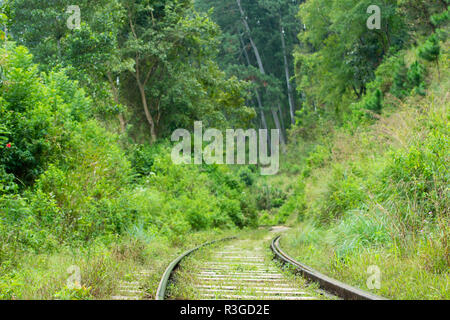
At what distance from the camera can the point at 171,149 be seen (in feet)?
72.6

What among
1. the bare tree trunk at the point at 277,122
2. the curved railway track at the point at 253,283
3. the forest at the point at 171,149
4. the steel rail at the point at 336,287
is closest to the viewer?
the steel rail at the point at 336,287

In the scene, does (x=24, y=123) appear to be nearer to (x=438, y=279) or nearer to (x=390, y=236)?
(x=390, y=236)

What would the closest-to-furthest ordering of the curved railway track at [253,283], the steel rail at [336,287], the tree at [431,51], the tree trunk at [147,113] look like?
the steel rail at [336,287] → the curved railway track at [253,283] → the tree at [431,51] → the tree trunk at [147,113]

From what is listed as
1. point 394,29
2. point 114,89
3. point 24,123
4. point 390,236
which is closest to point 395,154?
point 390,236

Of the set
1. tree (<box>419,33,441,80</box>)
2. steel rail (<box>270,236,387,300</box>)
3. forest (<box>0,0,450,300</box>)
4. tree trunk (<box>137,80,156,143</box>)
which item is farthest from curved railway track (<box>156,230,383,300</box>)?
tree trunk (<box>137,80,156,143</box>)

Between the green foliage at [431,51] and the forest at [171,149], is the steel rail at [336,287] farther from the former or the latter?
the green foliage at [431,51]

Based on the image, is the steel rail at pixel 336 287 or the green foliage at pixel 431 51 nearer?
the steel rail at pixel 336 287

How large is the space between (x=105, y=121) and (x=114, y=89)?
3385 millimetres

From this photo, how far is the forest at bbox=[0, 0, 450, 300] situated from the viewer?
6.45 meters

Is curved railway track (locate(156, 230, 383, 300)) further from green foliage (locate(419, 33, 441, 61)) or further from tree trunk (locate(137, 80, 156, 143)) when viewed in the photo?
tree trunk (locate(137, 80, 156, 143))

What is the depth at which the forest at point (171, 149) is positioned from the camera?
6445mm

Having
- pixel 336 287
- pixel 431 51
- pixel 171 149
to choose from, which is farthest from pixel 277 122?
pixel 336 287

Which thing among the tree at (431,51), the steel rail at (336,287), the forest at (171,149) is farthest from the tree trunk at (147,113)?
the steel rail at (336,287)

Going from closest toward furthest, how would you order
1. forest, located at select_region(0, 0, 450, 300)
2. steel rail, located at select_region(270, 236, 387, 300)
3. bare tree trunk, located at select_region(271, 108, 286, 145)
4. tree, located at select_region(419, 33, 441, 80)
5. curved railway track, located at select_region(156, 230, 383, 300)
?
steel rail, located at select_region(270, 236, 387, 300)
curved railway track, located at select_region(156, 230, 383, 300)
forest, located at select_region(0, 0, 450, 300)
tree, located at select_region(419, 33, 441, 80)
bare tree trunk, located at select_region(271, 108, 286, 145)
